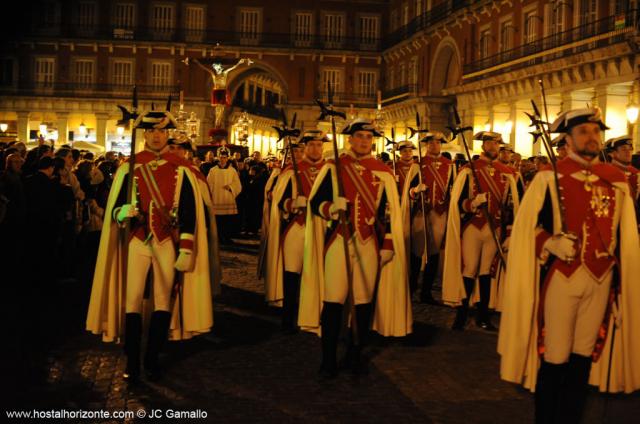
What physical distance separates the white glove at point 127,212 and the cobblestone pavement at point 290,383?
4.38ft

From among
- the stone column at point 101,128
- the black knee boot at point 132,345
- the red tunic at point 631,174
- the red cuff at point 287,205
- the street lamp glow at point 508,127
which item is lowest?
the black knee boot at point 132,345

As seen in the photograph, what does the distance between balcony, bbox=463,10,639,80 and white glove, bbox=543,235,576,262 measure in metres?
17.6

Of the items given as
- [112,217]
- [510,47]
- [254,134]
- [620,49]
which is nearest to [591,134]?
[112,217]

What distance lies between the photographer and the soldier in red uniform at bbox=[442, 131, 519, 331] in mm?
8281

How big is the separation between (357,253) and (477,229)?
2.40 metres

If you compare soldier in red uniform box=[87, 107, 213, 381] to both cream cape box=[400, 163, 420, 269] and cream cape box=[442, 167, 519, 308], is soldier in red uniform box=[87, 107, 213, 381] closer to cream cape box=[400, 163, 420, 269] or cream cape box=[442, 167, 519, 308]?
cream cape box=[442, 167, 519, 308]

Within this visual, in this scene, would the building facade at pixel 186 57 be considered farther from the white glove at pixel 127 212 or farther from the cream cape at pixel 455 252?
the white glove at pixel 127 212

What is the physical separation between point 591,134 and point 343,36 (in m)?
50.0

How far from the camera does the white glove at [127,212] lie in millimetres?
5875

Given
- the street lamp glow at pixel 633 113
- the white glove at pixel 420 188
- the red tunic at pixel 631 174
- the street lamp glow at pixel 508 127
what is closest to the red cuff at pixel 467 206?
the white glove at pixel 420 188

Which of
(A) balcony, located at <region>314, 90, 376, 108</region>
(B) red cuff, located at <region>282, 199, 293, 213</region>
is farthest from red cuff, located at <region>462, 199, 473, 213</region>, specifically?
(A) balcony, located at <region>314, 90, 376, 108</region>

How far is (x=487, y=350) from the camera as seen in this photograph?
7410 mm

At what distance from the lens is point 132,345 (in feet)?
19.8

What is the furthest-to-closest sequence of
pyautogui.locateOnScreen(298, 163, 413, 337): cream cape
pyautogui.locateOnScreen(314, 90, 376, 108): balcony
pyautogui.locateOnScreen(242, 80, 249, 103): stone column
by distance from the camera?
pyautogui.locateOnScreen(242, 80, 249, 103): stone column → pyautogui.locateOnScreen(314, 90, 376, 108): balcony → pyautogui.locateOnScreen(298, 163, 413, 337): cream cape
